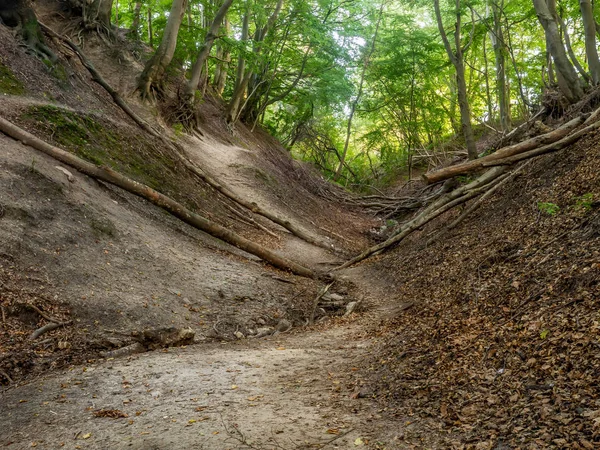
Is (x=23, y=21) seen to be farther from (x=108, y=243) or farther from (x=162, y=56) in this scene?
(x=108, y=243)

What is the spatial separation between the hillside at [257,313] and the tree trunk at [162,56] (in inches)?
113

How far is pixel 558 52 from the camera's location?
10.6 meters

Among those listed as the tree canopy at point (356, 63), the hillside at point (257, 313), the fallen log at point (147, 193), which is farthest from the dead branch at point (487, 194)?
the tree canopy at point (356, 63)

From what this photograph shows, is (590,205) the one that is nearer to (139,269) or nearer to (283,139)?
(139,269)

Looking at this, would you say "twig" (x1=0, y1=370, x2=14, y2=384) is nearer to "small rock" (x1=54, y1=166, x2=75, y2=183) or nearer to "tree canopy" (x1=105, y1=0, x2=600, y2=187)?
"small rock" (x1=54, y1=166, x2=75, y2=183)

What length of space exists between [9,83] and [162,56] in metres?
5.67

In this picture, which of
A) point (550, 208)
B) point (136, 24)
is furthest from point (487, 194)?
point (136, 24)

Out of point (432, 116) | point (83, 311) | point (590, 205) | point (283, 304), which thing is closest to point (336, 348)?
point (283, 304)

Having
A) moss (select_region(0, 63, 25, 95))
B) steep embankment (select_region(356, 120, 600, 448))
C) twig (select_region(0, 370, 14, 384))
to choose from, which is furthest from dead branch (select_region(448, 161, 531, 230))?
moss (select_region(0, 63, 25, 95))

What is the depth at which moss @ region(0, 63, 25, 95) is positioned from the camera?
11000mm

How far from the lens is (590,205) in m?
6.31

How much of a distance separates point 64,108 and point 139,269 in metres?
5.66

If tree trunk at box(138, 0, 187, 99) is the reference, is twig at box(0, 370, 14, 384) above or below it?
below

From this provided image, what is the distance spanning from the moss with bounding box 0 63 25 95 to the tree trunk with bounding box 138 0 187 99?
514 centimetres
